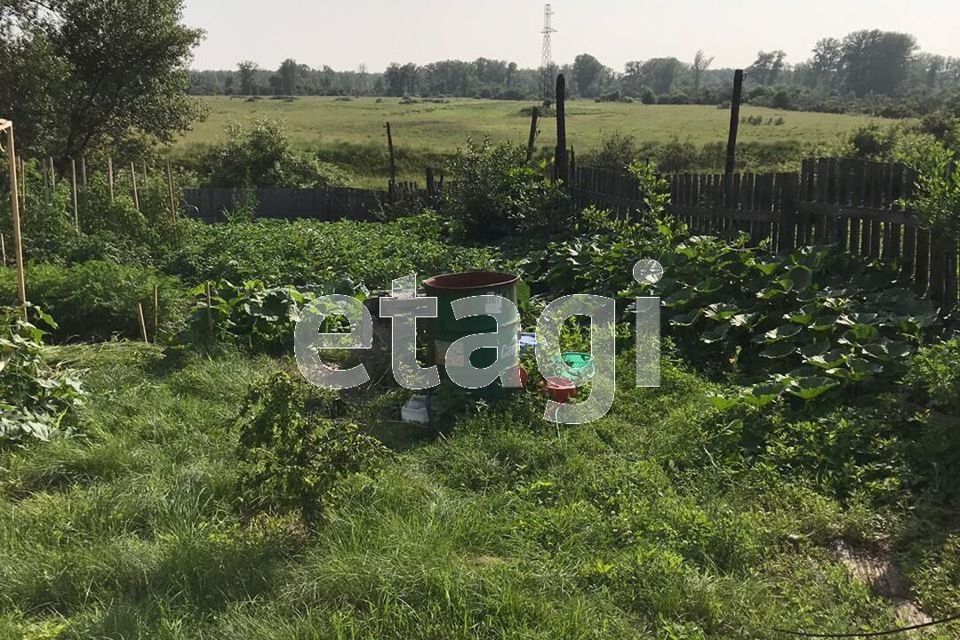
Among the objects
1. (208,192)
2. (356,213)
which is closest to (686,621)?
(356,213)

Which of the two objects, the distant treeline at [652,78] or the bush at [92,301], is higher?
the distant treeline at [652,78]

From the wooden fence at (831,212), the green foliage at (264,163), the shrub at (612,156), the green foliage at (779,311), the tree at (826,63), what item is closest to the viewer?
the green foliage at (779,311)

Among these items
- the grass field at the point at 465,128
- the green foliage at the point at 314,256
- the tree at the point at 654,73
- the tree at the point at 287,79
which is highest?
the tree at the point at 654,73

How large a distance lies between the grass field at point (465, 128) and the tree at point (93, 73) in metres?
7.36

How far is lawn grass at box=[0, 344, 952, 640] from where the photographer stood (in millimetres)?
2658

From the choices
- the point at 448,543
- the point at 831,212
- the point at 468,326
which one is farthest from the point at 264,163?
the point at 448,543

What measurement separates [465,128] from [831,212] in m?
40.5

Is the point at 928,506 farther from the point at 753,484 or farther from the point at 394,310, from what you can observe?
the point at 394,310

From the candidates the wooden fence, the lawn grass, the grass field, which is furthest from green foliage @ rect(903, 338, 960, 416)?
the grass field

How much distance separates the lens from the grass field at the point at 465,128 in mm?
33125

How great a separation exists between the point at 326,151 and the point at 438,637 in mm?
32048

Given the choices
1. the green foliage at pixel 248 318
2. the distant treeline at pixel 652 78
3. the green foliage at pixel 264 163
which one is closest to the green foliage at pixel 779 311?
the green foliage at pixel 248 318

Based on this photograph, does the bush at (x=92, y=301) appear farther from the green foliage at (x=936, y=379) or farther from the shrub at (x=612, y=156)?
the shrub at (x=612, y=156)

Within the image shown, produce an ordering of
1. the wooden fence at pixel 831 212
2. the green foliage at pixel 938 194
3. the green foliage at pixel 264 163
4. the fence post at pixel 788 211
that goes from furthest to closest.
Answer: the green foliage at pixel 264 163 < the fence post at pixel 788 211 < the wooden fence at pixel 831 212 < the green foliage at pixel 938 194
